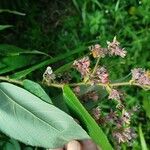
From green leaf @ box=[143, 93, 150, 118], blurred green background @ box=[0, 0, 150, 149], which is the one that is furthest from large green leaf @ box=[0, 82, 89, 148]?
green leaf @ box=[143, 93, 150, 118]

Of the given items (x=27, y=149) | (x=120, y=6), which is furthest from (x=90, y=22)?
(x=27, y=149)

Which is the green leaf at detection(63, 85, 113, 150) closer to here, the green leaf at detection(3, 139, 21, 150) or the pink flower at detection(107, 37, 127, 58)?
the pink flower at detection(107, 37, 127, 58)

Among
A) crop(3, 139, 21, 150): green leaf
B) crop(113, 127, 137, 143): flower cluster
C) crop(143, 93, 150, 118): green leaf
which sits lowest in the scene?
crop(113, 127, 137, 143): flower cluster

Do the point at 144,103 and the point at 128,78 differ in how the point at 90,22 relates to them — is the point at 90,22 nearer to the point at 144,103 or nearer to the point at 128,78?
the point at 144,103

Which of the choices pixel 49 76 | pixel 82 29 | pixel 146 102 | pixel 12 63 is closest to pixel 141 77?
pixel 49 76

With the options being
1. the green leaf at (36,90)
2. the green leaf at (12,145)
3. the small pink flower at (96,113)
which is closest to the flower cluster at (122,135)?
the small pink flower at (96,113)

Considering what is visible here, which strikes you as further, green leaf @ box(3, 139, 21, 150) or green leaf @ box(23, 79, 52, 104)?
green leaf @ box(3, 139, 21, 150)

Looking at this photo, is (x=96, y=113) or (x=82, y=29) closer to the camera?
(x=96, y=113)

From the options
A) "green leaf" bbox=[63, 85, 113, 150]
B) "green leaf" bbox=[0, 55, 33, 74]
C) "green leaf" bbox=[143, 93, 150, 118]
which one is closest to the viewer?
"green leaf" bbox=[63, 85, 113, 150]

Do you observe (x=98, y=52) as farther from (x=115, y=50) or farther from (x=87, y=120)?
(x=87, y=120)
